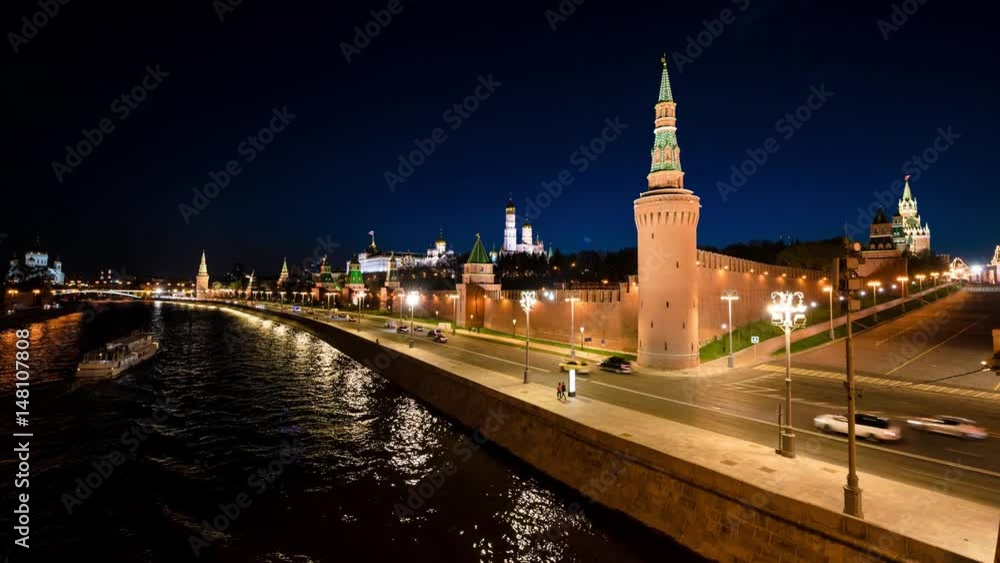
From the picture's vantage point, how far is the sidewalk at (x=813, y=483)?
10414 millimetres

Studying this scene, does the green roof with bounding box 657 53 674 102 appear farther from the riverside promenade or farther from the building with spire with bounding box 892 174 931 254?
the building with spire with bounding box 892 174 931 254

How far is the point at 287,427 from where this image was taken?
2725 centimetres

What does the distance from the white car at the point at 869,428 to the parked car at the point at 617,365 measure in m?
13.8

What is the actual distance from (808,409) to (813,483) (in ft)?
36.7

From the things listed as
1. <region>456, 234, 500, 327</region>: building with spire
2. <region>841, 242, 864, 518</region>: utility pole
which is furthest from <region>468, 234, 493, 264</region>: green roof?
<region>841, 242, 864, 518</region>: utility pole

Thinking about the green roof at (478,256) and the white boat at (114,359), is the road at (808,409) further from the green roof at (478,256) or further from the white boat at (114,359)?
the green roof at (478,256)

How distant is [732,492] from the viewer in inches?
512

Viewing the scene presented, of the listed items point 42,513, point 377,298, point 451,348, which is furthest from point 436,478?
point 377,298

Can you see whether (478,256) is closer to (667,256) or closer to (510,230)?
(667,256)

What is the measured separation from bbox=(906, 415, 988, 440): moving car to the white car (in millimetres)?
1128

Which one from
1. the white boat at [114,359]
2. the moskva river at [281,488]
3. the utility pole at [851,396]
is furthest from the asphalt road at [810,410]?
the white boat at [114,359]

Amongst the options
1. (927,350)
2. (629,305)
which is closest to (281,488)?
(629,305)

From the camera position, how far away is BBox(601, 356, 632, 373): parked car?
105 ft

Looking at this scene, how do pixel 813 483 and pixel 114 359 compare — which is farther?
pixel 114 359
